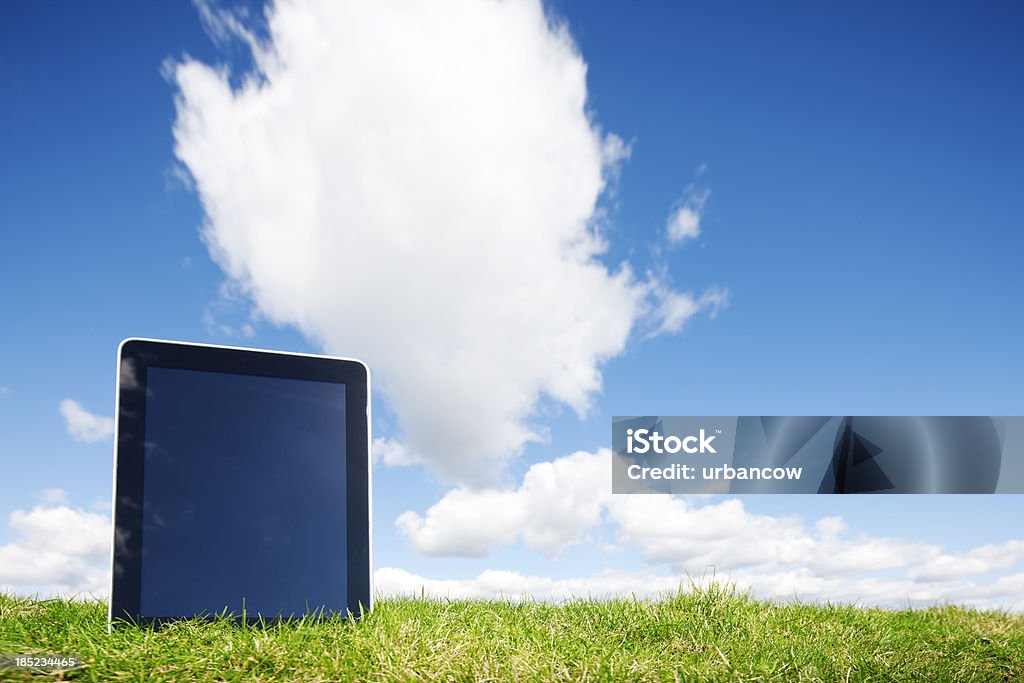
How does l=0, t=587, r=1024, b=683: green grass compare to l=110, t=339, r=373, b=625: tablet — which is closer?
l=0, t=587, r=1024, b=683: green grass

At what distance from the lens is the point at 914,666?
200 inches

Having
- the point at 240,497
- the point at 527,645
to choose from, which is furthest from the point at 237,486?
the point at 527,645

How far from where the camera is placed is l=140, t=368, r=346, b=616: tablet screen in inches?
179

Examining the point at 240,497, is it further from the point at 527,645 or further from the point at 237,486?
the point at 527,645

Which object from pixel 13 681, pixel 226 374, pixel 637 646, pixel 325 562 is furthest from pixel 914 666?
pixel 13 681

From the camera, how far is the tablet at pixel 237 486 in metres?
4.52

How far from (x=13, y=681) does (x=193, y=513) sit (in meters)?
1.29

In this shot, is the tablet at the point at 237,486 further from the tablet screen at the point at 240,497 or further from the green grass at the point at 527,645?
the green grass at the point at 527,645

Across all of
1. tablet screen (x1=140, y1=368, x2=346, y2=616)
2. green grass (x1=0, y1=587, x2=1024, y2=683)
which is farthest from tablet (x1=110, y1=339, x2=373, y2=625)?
green grass (x1=0, y1=587, x2=1024, y2=683)

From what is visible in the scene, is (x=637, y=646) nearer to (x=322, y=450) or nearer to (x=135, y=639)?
(x=322, y=450)

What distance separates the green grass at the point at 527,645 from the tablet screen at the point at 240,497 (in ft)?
0.77

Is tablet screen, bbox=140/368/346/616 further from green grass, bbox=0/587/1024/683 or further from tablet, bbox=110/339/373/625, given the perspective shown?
green grass, bbox=0/587/1024/683

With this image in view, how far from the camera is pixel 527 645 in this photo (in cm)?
438

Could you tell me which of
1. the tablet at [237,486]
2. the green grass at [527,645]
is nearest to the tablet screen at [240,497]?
the tablet at [237,486]
